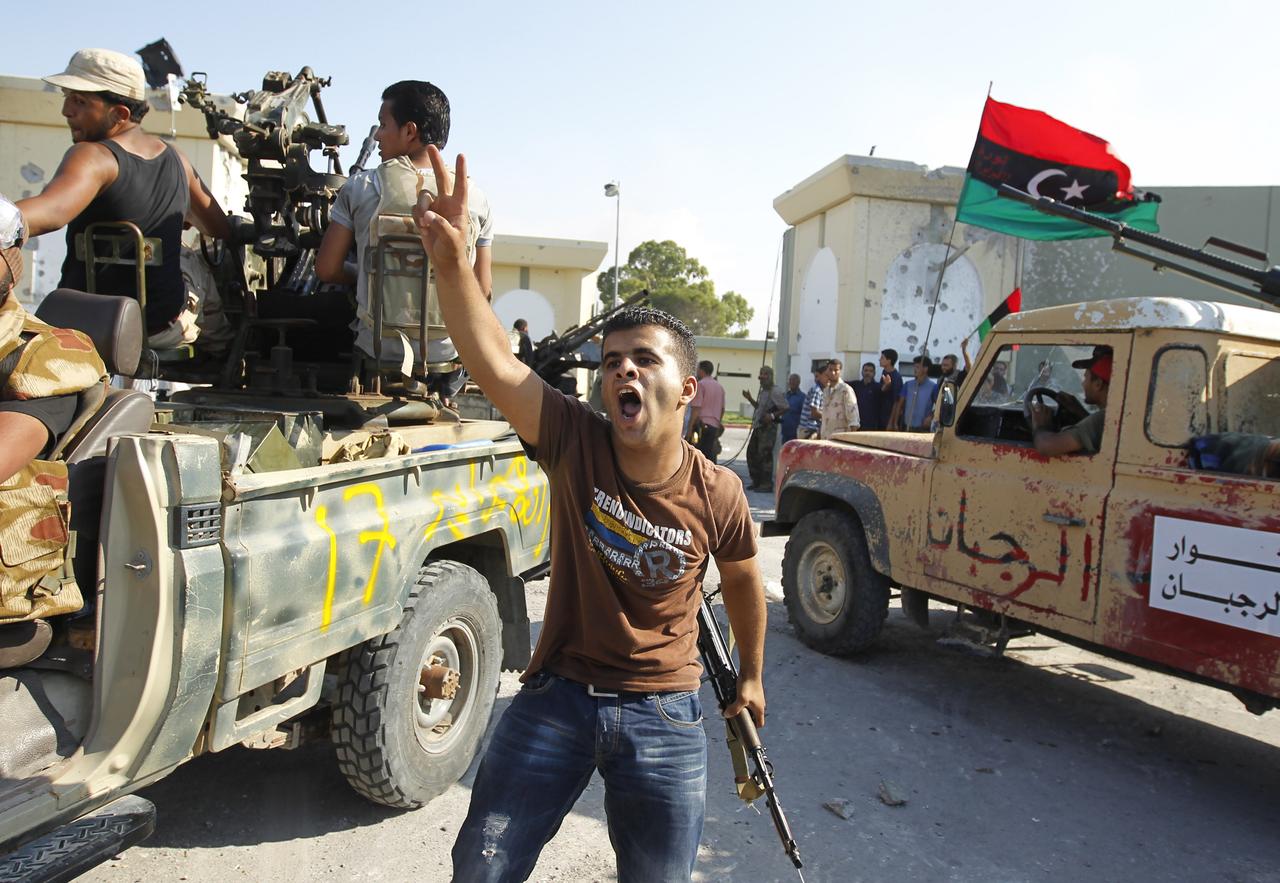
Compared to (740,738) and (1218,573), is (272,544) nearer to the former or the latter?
(740,738)

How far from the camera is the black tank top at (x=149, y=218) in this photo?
3217 mm

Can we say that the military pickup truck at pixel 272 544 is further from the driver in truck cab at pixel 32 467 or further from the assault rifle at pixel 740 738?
the assault rifle at pixel 740 738

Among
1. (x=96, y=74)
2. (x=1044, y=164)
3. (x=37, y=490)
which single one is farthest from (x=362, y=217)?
(x=1044, y=164)

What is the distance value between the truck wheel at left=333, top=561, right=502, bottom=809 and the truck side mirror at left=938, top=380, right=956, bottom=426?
266 centimetres

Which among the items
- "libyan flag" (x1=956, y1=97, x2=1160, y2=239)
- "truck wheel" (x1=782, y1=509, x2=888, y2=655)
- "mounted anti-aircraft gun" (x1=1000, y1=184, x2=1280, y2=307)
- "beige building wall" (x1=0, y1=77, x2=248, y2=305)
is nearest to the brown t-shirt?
"truck wheel" (x1=782, y1=509, x2=888, y2=655)

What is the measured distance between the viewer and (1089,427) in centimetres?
437

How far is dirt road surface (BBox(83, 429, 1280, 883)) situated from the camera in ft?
10.5

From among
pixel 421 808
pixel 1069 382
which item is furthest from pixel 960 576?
pixel 1069 382

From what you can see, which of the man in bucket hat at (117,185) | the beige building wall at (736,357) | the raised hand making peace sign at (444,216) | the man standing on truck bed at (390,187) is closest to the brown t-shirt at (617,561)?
the raised hand making peace sign at (444,216)

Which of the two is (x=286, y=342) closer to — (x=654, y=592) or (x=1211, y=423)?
(x=654, y=592)

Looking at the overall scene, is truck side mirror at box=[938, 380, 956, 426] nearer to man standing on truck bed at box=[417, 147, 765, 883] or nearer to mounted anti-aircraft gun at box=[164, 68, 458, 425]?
mounted anti-aircraft gun at box=[164, 68, 458, 425]

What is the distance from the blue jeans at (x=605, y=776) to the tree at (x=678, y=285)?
146 feet

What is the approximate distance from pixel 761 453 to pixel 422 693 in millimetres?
10029

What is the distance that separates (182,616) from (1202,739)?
478 centimetres
